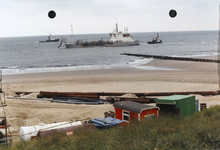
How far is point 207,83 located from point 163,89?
4.38m

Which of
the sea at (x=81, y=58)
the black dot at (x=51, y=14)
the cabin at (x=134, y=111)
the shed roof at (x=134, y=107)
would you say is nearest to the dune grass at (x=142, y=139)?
the cabin at (x=134, y=111)

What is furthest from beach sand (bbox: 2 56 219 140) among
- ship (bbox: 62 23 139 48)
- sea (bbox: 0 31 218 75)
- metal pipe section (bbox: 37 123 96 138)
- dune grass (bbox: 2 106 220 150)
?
ship (bbox: 62 23 139 48)

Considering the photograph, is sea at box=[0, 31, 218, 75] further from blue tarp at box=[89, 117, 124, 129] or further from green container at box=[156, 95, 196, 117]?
blue tarp at box=[89, 117, 124, 129]

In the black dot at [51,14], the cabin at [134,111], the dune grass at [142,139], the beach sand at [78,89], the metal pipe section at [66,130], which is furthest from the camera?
the beach sand at [78,89]

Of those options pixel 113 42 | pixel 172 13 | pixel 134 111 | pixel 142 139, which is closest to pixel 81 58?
pixel 113 42

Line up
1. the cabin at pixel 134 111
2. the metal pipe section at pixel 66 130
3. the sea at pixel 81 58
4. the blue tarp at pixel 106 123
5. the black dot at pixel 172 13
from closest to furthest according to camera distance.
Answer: the black dot at pixel 172 13, the metal pipe section at pixel 66 130, the blue tarp at pixel 106 123, the cabin at pixel 134 111, the sea at pixel 81 58

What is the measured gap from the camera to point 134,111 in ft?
31.6

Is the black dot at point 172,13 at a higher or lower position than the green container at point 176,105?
→ higher

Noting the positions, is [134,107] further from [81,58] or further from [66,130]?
[81,58]

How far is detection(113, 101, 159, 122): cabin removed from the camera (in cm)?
948

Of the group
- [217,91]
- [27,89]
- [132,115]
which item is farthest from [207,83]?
[27,89]

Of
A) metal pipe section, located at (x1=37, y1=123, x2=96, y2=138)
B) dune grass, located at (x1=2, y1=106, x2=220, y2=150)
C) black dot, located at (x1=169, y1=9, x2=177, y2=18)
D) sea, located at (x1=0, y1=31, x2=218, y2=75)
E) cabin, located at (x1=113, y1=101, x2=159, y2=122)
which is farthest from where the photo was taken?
sea, located at (x1=0, y1=31, x2=218, y2=75)

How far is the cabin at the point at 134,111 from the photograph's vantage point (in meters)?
9.48

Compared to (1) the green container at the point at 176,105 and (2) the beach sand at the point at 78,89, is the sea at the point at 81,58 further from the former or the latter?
(1) the green container at the point at 176,105
